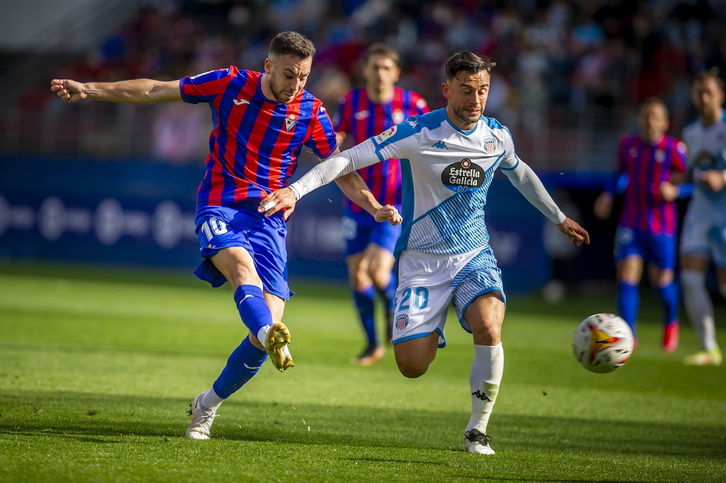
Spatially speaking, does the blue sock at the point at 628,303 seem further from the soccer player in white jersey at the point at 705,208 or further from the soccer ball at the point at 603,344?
the soccer ball at the point at 603,344

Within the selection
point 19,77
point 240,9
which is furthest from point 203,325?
point 19,77

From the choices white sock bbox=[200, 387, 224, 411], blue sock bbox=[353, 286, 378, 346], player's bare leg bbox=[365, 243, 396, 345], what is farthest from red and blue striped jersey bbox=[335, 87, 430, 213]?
white sock bbox=[200, 387, 224, 411]

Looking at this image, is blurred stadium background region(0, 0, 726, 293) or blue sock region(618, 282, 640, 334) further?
blurred stadium background region(0, 0, 726, 293)

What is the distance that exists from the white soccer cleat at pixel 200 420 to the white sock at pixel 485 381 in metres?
1.44

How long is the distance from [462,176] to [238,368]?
167 centimetres

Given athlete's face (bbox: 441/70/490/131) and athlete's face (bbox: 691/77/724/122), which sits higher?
athlete's face (bbox: 691/77/724/122)

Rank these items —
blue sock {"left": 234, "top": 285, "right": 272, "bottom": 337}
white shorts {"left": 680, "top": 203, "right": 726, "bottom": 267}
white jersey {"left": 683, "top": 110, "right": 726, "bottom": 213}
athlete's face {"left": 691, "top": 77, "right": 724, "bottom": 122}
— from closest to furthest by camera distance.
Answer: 1. blue sock {"left": 234, "top": 285, "right": 272, "bottom": 337}
2. athlete's face {"left": 691, "top": 77, "right": 724, "bottom": 122}
3. white jersey {"left": 683, "top": 110, "right": 726, "bottom": 213}
4. white shorts {"left": 680, "top": 203, "right": 726, "bottom": 267}

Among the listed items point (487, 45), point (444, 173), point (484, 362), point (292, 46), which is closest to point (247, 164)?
point (292, 46)

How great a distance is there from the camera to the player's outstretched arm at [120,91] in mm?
5484

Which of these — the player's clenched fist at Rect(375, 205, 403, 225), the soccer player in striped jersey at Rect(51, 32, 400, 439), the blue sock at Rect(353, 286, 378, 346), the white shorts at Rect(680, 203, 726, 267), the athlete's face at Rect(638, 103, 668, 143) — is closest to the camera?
the player's clenched fist at Rect(375, 205, 403, 225)

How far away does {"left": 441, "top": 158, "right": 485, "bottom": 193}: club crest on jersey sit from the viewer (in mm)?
5809

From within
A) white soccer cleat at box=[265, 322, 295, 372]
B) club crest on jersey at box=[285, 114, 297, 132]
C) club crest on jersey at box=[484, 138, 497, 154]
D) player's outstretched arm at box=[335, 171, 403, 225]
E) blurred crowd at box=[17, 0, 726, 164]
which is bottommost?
white soccer cleat at box=[265, 322, 295, 372]

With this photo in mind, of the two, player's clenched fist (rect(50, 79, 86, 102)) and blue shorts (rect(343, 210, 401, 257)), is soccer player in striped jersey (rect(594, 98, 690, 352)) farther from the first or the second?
player's clenched fist (rect(50, 79, 86, 102))

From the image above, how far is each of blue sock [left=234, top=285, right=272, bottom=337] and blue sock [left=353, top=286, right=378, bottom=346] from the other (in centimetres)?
418
